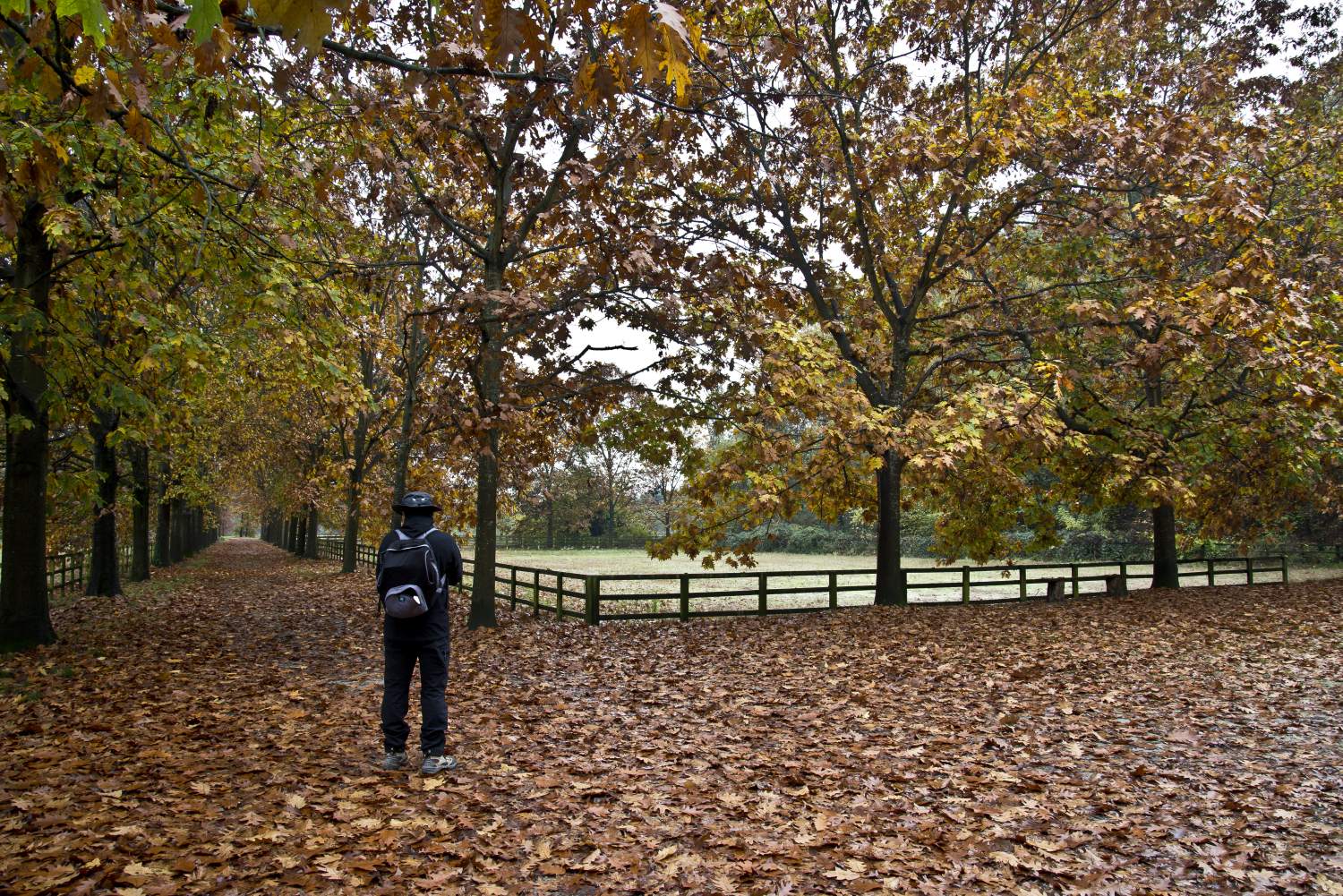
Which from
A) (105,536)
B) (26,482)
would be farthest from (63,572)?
(26,482)

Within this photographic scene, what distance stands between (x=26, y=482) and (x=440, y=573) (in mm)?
7412

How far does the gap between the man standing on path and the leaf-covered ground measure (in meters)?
0.26

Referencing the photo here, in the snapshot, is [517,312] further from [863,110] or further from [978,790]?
[863,110]

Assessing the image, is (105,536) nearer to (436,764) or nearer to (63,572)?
(63,572)

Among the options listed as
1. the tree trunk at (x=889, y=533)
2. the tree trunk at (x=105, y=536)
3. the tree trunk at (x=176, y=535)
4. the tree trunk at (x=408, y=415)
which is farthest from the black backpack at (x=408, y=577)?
the tree trunk at (x=176, y=535)

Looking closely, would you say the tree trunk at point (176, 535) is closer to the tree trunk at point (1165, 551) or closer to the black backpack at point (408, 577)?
the black backpack at point (408, 577)

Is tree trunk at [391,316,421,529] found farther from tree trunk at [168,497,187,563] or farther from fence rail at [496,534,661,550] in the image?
fence rail at [496,534,661,550]

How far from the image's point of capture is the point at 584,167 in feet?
29.0

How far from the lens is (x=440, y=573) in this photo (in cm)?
591

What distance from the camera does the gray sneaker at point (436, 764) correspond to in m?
5.70

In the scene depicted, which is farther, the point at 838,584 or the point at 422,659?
the point at 838,584

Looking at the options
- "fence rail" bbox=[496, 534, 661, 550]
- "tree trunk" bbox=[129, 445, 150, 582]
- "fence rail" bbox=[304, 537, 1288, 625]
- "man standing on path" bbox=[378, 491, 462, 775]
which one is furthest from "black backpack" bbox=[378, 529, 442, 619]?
"fence rail" bbox=[496, 534, 661, 550]

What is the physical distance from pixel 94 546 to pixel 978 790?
19.4 meters

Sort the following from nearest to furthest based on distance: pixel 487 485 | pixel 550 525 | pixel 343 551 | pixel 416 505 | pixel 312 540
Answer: pixel 416 505 → pixel 487 485 → pixel 343 551 → pixel 312 540 → pixel 550 525
